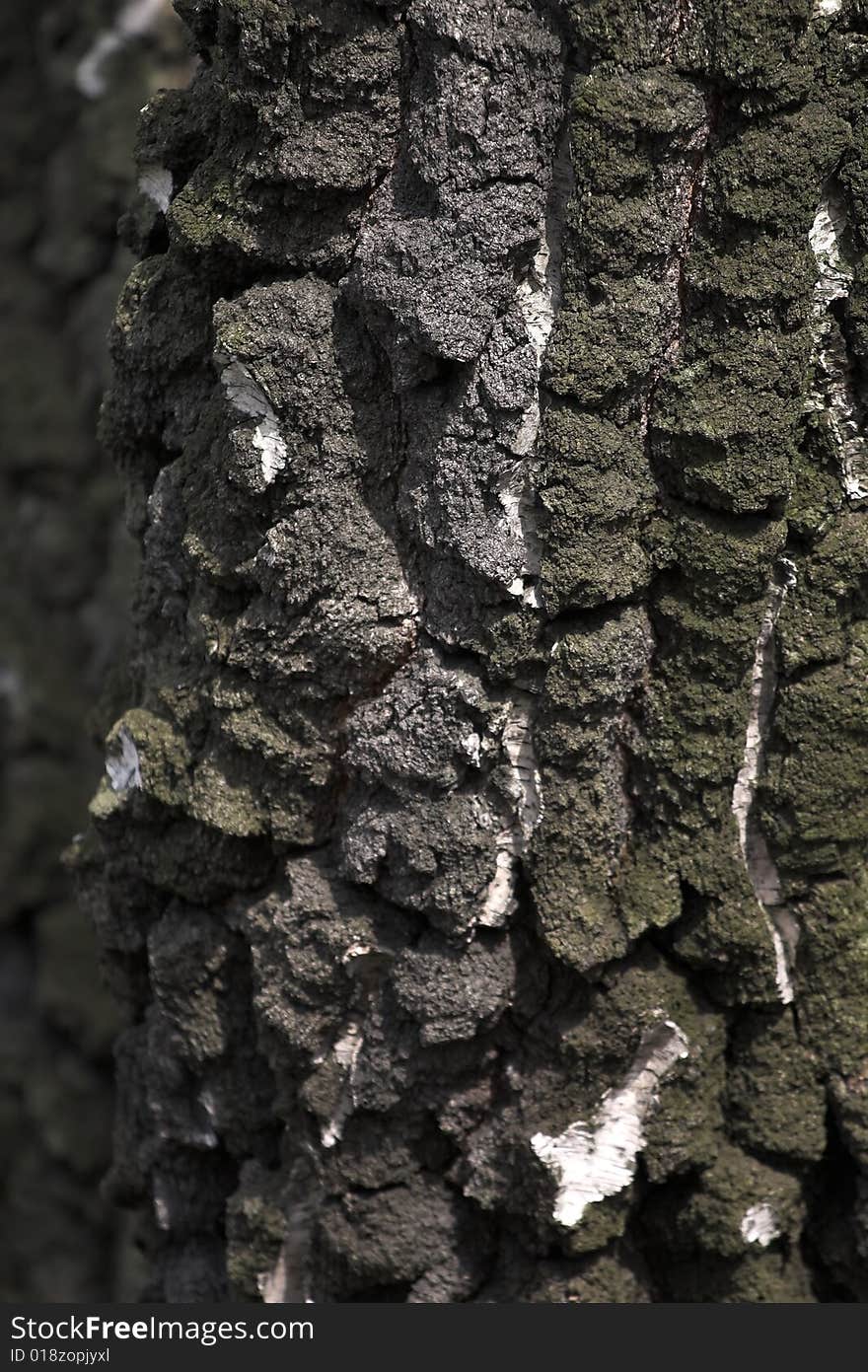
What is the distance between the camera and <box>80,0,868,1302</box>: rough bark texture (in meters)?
1.14

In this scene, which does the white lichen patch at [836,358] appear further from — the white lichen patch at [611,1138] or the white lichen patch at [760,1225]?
the white lichen patch at [760,1225]

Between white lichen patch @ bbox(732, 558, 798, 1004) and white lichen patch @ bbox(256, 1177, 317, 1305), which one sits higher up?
white lichen patch @ bbox(732, 558, 798, 1004)

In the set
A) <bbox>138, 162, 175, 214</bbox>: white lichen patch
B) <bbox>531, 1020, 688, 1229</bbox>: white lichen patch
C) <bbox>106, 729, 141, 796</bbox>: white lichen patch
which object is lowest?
<bbox>531, 1020, 688, 1229</bbox>: white lichen patch

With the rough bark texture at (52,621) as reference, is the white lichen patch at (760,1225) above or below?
below

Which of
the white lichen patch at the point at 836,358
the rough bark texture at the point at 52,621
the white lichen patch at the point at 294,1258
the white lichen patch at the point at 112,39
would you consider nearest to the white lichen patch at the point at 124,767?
the white lichen patch at the point at 294,1258

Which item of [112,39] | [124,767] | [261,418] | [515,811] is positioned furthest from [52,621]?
[515,811]

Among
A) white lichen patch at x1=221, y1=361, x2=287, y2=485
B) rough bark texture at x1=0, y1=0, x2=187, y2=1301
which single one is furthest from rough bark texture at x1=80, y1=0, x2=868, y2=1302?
rough bark texture at x1=0, y1=0, x2=187, y2=1301

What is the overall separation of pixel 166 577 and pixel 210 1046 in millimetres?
511

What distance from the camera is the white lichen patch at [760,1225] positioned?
1342 mm

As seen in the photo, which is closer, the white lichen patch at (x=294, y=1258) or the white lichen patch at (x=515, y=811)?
the white lichen patch at (x=515, y=811)

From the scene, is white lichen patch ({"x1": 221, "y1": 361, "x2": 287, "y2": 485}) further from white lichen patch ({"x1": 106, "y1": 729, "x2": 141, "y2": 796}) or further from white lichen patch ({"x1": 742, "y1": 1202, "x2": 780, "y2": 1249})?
white lichen patch ({"x1": 742, "y1": 1202, "x2": 780, "y2": 1249})

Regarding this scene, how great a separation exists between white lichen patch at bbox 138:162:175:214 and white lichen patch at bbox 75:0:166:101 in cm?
107

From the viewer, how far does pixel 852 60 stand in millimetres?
1123

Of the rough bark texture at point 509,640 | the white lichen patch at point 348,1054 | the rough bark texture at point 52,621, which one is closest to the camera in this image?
the rough bark texture at point 509,640
